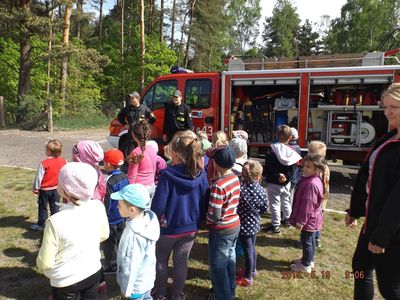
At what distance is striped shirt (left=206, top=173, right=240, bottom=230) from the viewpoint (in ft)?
9.56

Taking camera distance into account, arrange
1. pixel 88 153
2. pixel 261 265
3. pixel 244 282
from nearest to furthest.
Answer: pixel 88 153 < pixel 244 282 < pixel 261 265

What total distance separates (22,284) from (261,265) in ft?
8.24

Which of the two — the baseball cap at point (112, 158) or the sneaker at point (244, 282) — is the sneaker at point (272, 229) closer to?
the sneaker at point (244, 282)

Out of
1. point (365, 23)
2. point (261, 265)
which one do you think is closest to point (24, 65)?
point (261, 265)

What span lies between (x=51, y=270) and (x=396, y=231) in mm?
2139

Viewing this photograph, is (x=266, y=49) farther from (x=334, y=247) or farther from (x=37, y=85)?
(x=334, y=247)

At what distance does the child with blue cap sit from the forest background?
11547 millimetres

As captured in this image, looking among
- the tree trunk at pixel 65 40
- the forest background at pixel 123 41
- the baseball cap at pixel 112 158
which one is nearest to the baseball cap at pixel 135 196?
the baseball cap at pixel 112 158

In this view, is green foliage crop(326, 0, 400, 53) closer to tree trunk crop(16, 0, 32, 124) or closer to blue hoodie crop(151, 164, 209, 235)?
→ tree trunk crop(16, 0, 32, 124)

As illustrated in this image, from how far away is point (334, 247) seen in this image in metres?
4.54

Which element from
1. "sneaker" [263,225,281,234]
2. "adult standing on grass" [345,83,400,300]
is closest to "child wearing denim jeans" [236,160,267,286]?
"adult standing on grass" [345,83,400,300]

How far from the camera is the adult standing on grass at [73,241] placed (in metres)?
2.13

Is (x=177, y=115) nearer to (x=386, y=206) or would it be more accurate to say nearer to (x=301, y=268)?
(x=301, y=268)

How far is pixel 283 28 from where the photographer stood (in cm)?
5069
